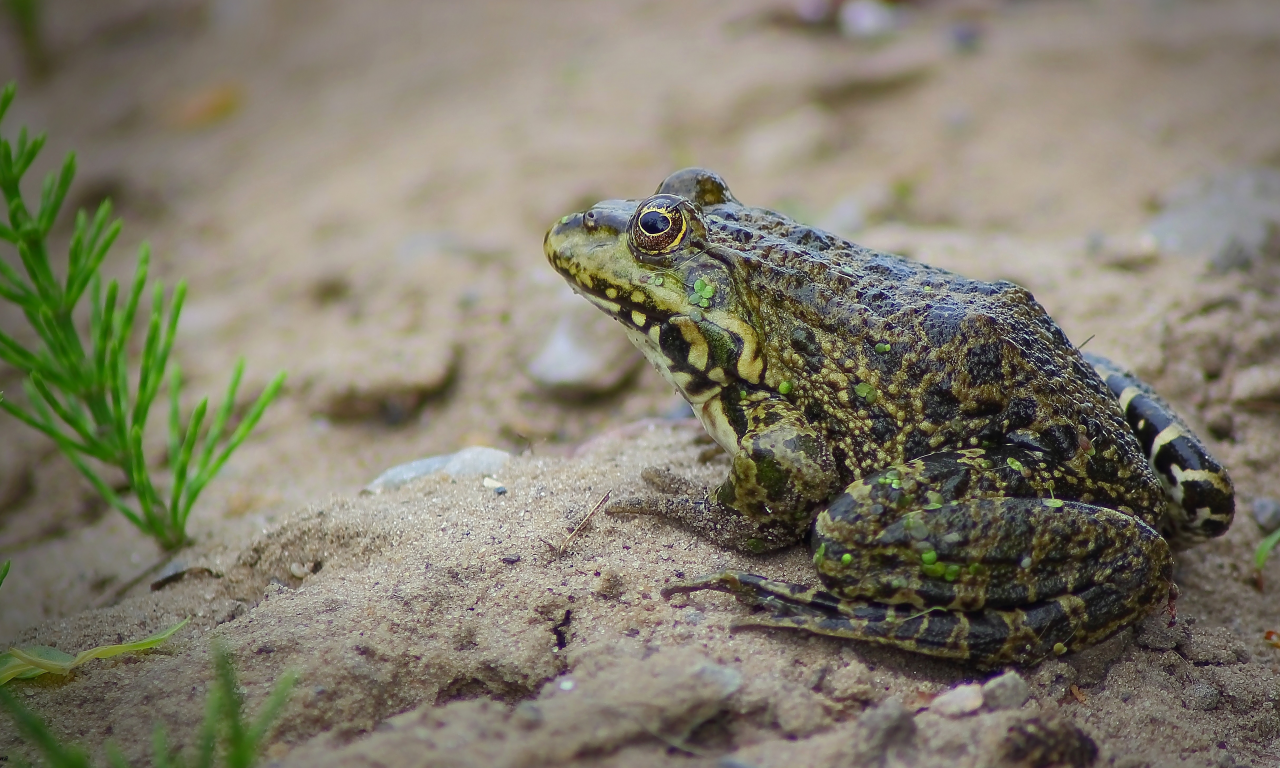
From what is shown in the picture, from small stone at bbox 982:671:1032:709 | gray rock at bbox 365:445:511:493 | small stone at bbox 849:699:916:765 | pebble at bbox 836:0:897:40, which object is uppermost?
pebble at bbox 836:0:897:40

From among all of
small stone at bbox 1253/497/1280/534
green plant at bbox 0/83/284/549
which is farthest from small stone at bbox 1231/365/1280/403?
green plant at bbox 0/83/284/549

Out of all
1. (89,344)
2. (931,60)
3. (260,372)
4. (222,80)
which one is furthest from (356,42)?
(931,60)

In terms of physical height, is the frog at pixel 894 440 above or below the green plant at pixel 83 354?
below

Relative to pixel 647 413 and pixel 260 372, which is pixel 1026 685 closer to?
pixel 647 413

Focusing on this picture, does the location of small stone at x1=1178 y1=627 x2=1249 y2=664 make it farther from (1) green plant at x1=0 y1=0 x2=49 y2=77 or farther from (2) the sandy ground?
(1) green plant at x1=0 y1=0 x2=49 y2=77

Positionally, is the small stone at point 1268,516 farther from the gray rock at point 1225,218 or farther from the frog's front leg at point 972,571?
the gray rock at point 1225,218

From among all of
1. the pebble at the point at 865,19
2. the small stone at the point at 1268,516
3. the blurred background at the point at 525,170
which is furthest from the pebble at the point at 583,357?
the pebble at the point at 865,19
